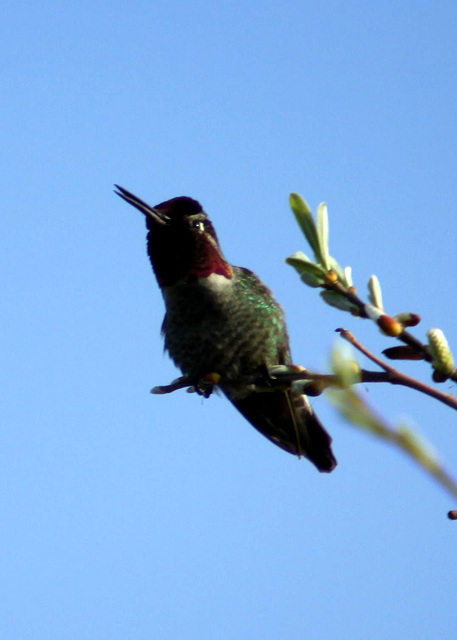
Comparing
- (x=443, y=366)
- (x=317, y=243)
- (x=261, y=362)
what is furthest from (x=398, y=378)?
(x=261, y=362)

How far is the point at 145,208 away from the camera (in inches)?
216

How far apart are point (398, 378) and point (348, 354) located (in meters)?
0.16

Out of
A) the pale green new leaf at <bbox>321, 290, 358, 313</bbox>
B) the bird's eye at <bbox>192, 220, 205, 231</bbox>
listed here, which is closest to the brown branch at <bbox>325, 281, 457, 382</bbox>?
the pale green new leaf at <bbox>321, 290, 358, 313</bbox>

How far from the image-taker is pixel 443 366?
3.94ft

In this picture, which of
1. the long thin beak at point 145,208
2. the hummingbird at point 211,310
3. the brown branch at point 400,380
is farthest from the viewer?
the hummingbird at point 211,310

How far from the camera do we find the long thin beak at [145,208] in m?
5.04

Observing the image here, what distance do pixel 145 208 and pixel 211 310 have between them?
2.55 ft

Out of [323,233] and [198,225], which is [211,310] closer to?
[198,225]

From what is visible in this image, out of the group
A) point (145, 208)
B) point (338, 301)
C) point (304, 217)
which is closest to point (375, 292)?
point (338, 301)

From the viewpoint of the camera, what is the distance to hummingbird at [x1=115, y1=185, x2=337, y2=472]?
5.53m

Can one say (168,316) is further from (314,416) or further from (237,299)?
(314,416)

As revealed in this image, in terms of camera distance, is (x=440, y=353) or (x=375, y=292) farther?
(x=375, y=292)

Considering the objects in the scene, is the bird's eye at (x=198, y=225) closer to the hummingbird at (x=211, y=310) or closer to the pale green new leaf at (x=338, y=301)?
the hummingbird at (x=211, y=310)

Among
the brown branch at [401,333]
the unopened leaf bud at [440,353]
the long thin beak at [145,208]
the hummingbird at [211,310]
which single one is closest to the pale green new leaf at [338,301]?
the brown branch at [401,333]
